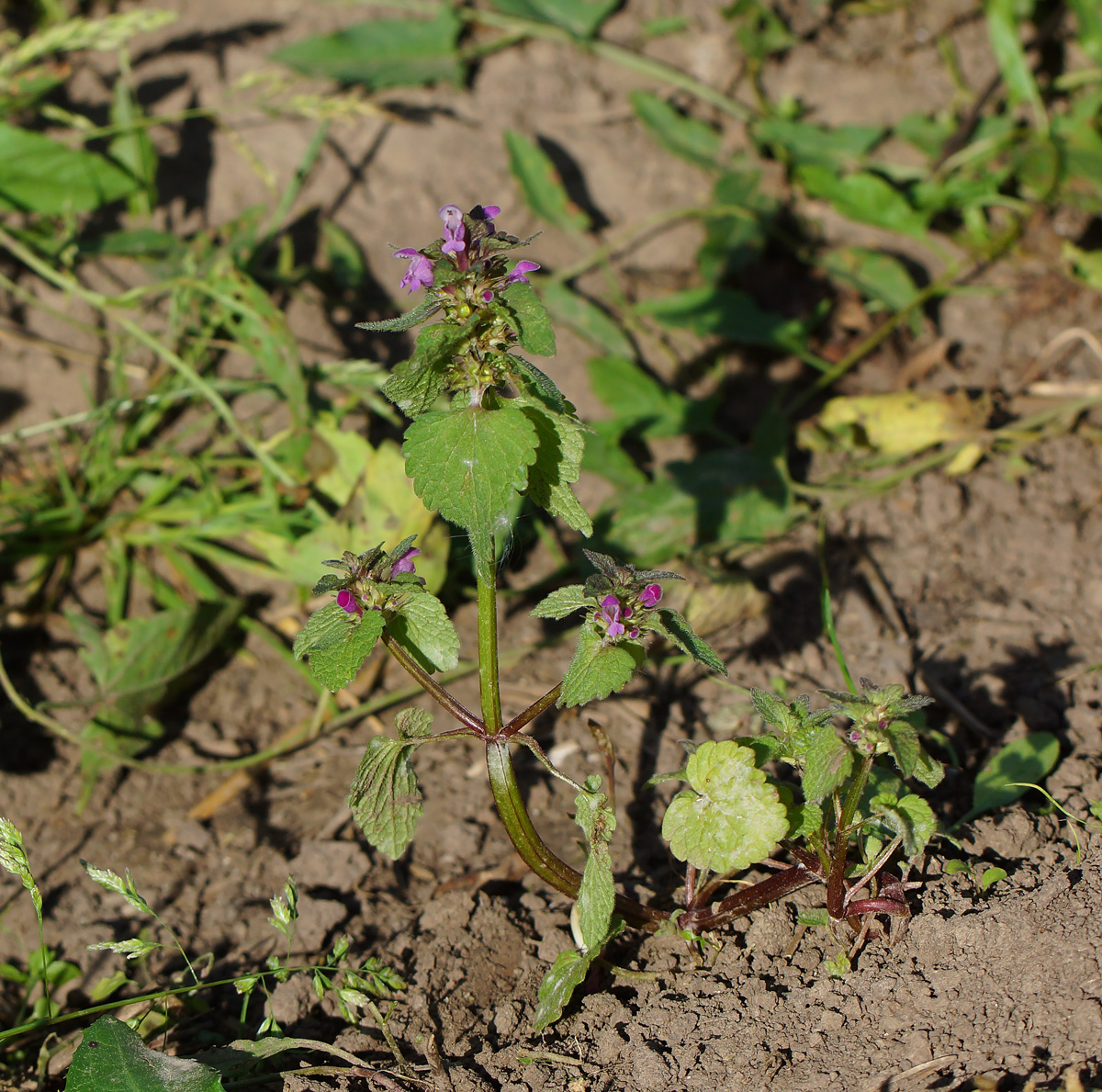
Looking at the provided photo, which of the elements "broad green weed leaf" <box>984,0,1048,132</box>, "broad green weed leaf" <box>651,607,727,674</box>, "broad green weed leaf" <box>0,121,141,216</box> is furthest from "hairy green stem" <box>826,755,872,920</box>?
"broad green weed leaf" <box>984,0,1048,132</box>

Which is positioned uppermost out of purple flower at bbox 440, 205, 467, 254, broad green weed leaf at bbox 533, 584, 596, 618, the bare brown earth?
purple flower at bbox 440, 205, 467, 254

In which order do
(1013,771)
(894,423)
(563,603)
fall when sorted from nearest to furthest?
1. (563,603)
2. (1013,771)
3. (894,423)

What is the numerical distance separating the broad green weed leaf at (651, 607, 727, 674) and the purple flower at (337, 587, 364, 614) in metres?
0.54

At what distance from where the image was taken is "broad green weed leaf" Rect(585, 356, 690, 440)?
11.5ft

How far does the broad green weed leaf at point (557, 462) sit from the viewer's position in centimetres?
184

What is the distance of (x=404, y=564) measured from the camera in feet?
6.73

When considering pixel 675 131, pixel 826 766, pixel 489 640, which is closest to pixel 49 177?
pixel 675 131

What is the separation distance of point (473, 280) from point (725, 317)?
2.15 metres

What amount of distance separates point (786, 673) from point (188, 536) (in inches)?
73.0

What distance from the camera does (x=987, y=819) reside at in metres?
2.21

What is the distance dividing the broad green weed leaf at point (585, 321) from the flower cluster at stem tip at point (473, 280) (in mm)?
1958

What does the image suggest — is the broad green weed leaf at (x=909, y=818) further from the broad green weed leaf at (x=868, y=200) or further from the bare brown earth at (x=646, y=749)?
the broad green weed leaf at (x=868, y=200)

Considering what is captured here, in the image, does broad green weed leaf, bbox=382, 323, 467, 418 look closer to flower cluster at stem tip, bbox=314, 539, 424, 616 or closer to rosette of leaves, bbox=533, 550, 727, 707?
flower cluster at stem tip, bbox=314, 539, 424, 616

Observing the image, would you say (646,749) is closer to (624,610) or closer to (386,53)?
(624,610)
